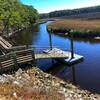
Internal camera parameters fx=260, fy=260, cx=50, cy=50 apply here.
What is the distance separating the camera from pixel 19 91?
42.7 feet

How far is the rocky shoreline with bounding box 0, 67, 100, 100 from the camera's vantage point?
493 inches

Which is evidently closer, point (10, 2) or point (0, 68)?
point (0, 68)

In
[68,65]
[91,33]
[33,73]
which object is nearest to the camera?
[33,73]

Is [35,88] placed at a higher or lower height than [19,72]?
higher

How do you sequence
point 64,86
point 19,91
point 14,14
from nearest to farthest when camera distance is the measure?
1. point 19,91
2. point 64,86
3. point 14,14

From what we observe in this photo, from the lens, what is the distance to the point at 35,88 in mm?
14945

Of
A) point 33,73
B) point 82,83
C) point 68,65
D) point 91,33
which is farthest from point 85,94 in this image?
point 91,33

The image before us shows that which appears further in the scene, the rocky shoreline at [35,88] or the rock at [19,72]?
the rock at [19,72]

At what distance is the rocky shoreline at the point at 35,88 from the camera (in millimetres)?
12531

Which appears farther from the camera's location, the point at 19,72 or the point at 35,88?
the point at 19,72

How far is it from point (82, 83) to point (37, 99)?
11826 mm

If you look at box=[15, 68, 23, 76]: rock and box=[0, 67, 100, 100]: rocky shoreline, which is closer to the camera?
box=[0, 67, 100, 100]: rocky shoreline

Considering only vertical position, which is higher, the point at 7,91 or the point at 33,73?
the point at 7,91

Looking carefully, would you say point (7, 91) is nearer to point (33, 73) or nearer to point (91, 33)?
point (33, 73)
